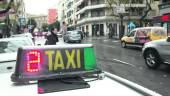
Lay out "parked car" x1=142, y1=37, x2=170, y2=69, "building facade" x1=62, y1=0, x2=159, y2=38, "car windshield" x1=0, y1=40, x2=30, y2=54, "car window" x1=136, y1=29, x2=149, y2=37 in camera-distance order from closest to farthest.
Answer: "car windshield" x1=0, y1=40, x2=30, y2=54, "parked car" x1=142, y1=37, x2=170, y2=69, "car window" x1=136, y1=29, x2=149, y2=37, "building facade" x1=62, y1=0, x2=159, y2=38

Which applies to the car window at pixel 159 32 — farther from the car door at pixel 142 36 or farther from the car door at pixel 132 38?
the car door at pixel 132 38

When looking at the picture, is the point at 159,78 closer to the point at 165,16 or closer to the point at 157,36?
the point at 157,36

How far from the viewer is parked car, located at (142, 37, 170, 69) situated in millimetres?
10670

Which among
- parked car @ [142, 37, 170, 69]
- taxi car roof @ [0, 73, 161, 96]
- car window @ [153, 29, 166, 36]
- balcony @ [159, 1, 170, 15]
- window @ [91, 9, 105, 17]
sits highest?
window @ [91, 9, 105, 17]

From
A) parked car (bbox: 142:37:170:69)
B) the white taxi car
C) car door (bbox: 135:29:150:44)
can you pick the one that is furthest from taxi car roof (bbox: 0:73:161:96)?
car door (bbox: 135:29:150:44)

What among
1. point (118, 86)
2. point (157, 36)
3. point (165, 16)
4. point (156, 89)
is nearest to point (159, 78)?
point (156, 89)

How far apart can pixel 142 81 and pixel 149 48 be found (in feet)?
9.37

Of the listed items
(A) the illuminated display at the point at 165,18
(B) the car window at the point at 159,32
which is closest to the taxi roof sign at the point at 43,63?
(B) the car window at the point at 159,32

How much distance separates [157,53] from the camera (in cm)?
1119

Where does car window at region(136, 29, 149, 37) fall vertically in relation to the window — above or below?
below

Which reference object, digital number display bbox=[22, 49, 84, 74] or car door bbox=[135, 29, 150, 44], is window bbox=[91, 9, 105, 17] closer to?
car door bbox=[135, 29, 150, 44]

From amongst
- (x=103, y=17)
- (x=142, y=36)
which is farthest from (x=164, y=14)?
(x=103, y=17)

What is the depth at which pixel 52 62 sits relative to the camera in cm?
283

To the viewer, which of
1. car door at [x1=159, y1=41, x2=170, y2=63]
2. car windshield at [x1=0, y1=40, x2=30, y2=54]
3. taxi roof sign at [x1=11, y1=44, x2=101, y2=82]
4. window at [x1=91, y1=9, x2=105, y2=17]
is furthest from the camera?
window at [x1=91, y1=9, x2=105, y2=17]
